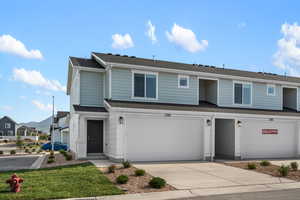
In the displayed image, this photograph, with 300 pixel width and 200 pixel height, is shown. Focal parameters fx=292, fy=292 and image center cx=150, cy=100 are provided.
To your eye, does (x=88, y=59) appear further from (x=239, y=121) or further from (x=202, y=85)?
(x=239, y=121)

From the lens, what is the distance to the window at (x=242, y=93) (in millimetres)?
21609

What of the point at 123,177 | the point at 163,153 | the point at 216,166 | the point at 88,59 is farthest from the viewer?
the point at 88,59

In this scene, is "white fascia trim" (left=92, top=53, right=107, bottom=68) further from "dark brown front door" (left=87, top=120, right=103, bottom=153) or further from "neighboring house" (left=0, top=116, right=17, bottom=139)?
"neighboring house" (left=0, top=116, right=17, bottom=139)

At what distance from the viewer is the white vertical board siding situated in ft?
60.9

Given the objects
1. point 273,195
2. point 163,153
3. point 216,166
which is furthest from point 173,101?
point 273,195

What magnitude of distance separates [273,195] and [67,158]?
12.3 metres

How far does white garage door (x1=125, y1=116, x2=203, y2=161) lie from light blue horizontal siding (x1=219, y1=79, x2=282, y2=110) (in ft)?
13.4

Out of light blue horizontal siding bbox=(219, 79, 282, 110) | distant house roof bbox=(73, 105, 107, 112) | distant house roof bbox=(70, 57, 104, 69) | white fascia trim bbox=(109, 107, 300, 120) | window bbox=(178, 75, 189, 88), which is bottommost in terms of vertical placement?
white fascia trim bbox=(109, 107, 300, 120)

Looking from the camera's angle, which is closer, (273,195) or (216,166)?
(273,195)

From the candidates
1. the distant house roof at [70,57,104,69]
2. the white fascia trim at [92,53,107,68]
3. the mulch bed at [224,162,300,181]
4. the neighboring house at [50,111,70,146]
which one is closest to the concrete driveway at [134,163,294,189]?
the mulch bed at [224,162,300,181]

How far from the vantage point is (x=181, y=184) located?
429 inches

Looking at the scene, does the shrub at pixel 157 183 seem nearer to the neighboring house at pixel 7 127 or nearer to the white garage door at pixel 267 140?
the white garage door at pixel 267 140

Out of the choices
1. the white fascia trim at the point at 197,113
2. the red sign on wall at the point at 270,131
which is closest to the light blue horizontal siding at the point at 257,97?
the white fascia trim at the point at 197,113

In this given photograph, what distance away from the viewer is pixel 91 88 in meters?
18.9
